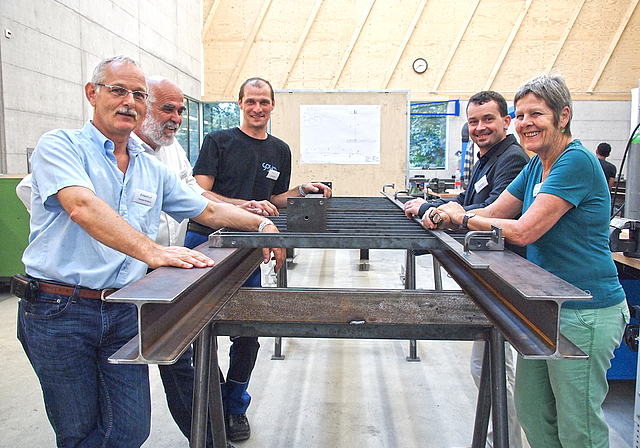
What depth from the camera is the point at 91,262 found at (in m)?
1.41

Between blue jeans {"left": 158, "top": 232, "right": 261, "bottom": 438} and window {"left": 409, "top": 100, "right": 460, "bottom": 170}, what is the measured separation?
22.9ft

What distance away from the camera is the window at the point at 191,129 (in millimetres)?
8117

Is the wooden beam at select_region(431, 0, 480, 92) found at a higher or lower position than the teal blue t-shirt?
higher

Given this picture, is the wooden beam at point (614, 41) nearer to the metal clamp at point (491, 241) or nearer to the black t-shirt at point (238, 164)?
the black t-shirt at point (238, 164)

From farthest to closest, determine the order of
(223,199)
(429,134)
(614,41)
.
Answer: (429,134)
(614,41)
(223,199)

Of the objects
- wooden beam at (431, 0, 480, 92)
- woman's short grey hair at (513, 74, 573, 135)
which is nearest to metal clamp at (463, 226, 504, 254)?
woman's short grey hair at (513, 74, 573, 135)

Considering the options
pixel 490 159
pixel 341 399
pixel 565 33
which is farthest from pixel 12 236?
pixel 565 33

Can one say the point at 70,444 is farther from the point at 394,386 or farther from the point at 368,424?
the point at 394,386

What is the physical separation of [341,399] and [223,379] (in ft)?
2.31

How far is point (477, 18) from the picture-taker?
8.43 meters

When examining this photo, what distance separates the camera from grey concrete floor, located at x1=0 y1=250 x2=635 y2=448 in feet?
7.44

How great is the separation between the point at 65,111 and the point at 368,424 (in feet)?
14.3

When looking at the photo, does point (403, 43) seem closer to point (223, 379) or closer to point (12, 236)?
point (12, 236)

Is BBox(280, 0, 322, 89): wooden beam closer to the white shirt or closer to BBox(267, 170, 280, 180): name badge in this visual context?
BBox(267, 170, 280, 180): name badge
